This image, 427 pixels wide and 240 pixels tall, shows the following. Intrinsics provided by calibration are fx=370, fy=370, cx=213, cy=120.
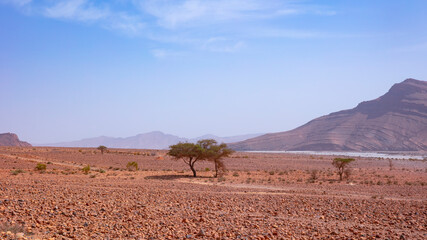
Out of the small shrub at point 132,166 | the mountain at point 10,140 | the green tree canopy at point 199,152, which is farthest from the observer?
the mountain at point 10,140

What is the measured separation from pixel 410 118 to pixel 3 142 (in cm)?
20047

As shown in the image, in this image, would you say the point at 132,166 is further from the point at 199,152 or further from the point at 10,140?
the point at 10,140

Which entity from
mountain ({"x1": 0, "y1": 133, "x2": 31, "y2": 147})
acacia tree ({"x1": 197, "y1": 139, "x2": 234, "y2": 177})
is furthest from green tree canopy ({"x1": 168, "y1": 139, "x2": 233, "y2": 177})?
mountain ({"x1": 0, "y1": 133, "x2": 31, "y2": 147})

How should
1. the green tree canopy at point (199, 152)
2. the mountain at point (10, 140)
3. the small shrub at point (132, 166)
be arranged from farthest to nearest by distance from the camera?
the mountain at point (10, 140), the small shrub at point (132, 166), the green tree canopy at point (199, 152)

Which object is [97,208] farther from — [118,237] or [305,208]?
[305,208]

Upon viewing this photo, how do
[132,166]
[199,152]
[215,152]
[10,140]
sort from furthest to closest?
[10,140] → [132,166] → [215,152] → [199,152]

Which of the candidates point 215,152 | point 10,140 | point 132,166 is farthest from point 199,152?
point 10,140

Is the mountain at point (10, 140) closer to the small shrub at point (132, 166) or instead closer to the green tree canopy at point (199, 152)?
the small shrub at point (132, 166)

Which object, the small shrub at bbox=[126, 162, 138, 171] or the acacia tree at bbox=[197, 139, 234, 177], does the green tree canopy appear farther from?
the small shrub at bbox=[126, 162, 138, 171]

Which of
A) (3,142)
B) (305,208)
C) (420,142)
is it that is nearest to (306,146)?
(420,142)

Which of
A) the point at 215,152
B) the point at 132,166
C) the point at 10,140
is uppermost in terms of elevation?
the point at 10,140

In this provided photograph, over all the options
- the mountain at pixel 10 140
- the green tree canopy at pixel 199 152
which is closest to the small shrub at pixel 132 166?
the green tree canopy at pixel 199 152

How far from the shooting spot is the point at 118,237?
9.17 m

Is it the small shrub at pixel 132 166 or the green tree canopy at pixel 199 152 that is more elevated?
the green tree canopy at pixel 199 152
